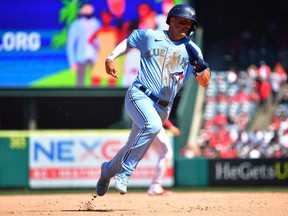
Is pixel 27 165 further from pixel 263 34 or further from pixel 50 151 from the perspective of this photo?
pixel 263 34

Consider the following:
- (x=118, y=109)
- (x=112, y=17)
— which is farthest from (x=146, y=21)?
(x=118, y=109)

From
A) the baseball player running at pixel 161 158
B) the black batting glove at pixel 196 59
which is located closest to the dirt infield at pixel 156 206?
the baseball player running at pixel 161 158

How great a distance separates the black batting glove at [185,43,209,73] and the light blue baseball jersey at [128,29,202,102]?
0.14 ft

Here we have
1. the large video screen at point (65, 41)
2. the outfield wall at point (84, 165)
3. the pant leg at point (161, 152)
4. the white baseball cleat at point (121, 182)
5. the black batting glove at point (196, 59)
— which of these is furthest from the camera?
the large video screen at point (65, 41)

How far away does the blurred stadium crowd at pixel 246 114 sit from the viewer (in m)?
17.2

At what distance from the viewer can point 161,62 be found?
27.2 ft

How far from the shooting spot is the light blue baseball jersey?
829cm

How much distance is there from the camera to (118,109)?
1989cm

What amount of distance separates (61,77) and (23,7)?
167 centimetres

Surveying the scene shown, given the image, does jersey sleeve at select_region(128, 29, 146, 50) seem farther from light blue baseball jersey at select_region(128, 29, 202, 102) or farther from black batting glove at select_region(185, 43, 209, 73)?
black batting glove at select_region(185, 43, 209, 73)

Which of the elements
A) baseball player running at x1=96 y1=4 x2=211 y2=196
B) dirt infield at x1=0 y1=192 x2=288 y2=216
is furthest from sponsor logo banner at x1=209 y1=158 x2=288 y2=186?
baseball player running at x1=96 y1=4 x2=211 y2=196

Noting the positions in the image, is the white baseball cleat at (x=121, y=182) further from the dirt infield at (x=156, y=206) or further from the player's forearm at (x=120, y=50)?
the player's forearm at (x=120, y=50)

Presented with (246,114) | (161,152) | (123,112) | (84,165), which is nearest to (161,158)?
(161,152)

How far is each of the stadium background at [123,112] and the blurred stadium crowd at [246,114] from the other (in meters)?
0.41
